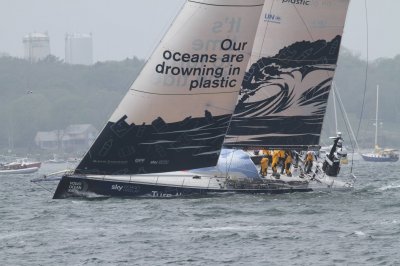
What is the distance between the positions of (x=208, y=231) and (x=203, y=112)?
995 centimetres

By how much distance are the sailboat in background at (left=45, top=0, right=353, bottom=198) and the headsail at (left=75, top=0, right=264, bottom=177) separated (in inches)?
1.2

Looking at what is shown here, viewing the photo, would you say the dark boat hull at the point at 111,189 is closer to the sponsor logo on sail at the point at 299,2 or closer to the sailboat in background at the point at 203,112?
the sailboat in background at the point at 203,112

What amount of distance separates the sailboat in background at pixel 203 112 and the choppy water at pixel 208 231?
0.88 metres

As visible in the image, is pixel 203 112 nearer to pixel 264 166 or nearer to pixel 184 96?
pixel 184 96

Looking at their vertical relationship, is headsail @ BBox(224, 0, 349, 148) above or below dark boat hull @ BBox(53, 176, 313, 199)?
above

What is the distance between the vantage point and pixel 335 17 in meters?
50.0

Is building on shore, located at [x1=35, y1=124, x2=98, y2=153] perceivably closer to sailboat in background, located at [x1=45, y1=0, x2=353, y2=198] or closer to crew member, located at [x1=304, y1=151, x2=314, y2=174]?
crew member, located at [x1=304, y1=151, x2=314, y2=174]

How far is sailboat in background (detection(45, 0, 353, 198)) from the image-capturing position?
148 ft

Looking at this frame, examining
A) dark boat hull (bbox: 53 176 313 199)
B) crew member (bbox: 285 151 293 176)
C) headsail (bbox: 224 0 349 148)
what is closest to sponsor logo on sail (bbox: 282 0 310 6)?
headsail (bbox: 224 0 349 148)

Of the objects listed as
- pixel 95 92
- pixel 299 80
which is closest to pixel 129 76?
pixel 95 92

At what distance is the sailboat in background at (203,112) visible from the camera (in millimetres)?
45094

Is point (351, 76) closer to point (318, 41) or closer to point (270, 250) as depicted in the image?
point (318, 41)

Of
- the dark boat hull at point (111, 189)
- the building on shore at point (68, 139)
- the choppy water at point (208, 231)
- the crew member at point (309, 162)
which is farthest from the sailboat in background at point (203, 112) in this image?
the building on shore at point (68, 139)

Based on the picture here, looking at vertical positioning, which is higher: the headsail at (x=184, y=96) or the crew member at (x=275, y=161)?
the headsail at (x=184, y=96)
